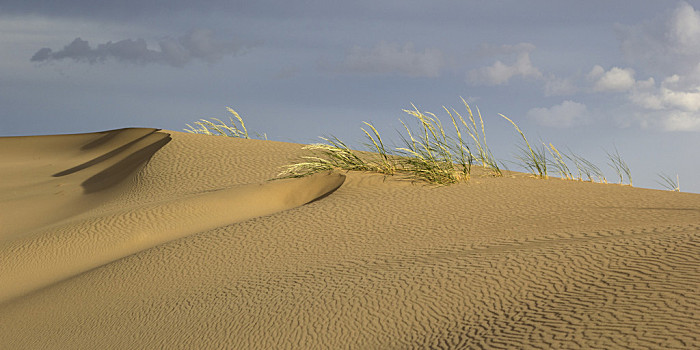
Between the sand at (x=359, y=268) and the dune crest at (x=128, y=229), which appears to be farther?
the dune crest at (x=128, y=229)

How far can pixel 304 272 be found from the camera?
3727 millimetres

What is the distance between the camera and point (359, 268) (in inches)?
141

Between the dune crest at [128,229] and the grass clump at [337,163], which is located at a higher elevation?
the grass clump at [337,163]

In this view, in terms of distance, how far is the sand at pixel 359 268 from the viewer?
2506mm

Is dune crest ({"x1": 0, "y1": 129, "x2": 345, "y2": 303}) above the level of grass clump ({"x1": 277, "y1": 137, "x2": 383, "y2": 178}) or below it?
below

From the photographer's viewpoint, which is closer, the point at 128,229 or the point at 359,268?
the point at 359,268

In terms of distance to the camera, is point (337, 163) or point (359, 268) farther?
point (337, 163)

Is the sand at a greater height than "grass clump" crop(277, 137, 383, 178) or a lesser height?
lesser

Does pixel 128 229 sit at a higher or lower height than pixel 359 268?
lower

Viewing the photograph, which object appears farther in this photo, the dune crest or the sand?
the dune crest

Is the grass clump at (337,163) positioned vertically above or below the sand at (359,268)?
above

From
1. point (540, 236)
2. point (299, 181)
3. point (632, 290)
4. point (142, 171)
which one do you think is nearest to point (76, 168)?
point (142, 171)

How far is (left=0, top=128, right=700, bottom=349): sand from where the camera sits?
2.51 meters

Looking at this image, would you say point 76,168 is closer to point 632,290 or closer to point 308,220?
point 308,220
